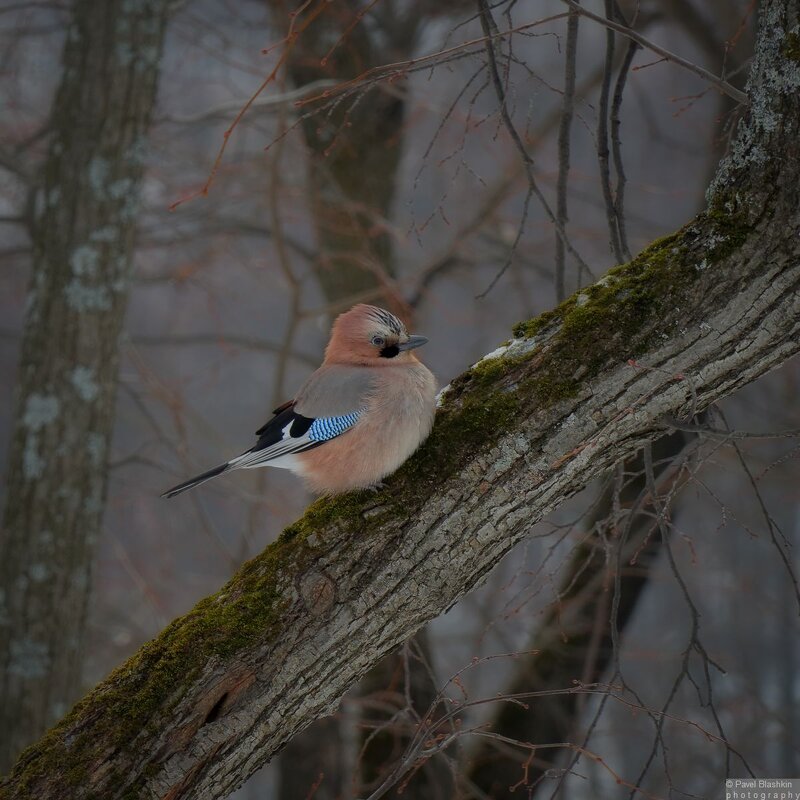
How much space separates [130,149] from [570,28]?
3.26 metres

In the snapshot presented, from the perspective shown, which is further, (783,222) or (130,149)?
(130,149)

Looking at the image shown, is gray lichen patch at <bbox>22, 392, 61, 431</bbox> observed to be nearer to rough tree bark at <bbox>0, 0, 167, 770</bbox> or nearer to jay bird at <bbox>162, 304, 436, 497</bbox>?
rough tree bark at <bbox>0, 0, 167, 770</bbox>

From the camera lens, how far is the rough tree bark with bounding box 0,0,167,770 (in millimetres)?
5292

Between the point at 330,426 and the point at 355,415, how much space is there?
0.12 meters

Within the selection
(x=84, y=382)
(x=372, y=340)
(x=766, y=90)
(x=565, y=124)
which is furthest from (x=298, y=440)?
(x=84, y=382)

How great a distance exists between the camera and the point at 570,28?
131 inches

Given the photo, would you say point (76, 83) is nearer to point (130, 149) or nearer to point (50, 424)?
point (130, 149)

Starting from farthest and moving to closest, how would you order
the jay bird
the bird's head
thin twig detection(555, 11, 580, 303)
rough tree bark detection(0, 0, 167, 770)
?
1. rough tree bark detection(0, 0, 167, 770)
2. the bird's head
3. thin twig detection(555, 11, 580, 303)
4. the jay bird

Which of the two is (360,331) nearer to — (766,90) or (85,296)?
(766,90)

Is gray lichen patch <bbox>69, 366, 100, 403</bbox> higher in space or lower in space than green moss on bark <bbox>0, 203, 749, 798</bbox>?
higher

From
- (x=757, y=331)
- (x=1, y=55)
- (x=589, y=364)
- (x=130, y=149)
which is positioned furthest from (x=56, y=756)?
(x=1, y=55)

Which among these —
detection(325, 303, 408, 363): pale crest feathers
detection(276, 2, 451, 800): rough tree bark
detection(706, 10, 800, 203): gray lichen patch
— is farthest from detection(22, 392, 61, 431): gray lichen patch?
detection(706, 10, 800, 203): gray lichen patch

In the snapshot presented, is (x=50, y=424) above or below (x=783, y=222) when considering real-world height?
above

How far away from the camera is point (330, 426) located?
10.8 ft
